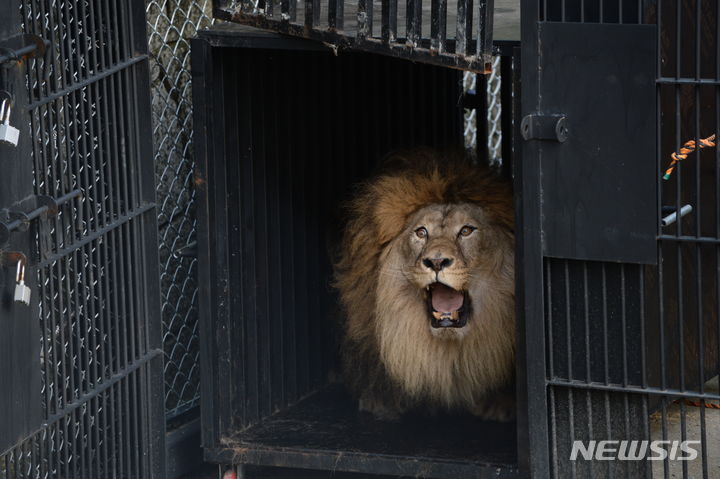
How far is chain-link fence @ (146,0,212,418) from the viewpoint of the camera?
506 centimetres

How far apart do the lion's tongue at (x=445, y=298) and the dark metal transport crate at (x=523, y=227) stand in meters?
0.46

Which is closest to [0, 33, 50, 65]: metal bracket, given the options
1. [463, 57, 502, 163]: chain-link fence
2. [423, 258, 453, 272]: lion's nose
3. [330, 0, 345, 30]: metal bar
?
[330, 0, 345, 30]: metal bar

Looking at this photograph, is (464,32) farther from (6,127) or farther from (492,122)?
(492,122)

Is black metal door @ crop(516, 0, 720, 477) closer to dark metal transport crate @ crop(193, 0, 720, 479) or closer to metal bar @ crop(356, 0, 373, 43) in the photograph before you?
dark metal transport crate @ crop(193, 0, 720, 479)

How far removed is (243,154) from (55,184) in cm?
95

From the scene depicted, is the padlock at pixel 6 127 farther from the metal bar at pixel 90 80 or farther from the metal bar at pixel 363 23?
the metal bar at pixel 363 23

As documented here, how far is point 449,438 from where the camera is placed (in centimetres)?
439

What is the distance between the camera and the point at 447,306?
4355mm

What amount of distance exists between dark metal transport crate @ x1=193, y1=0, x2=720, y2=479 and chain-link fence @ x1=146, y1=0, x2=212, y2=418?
0.54 m

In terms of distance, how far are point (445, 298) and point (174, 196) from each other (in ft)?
4.41

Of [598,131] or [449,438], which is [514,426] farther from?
[598,131]

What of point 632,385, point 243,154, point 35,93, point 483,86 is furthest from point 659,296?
point 483,86

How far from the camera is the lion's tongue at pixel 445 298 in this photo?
4.36 meters

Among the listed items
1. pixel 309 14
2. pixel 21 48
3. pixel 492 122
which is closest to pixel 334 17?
pixel 309 14
